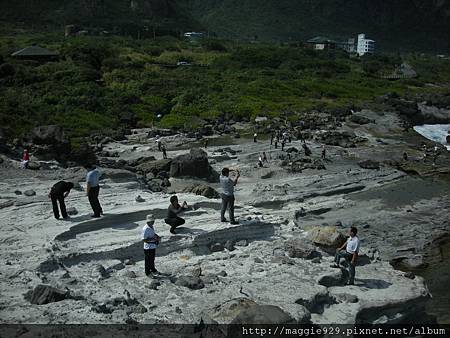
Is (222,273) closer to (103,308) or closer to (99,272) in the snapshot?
(99,272)

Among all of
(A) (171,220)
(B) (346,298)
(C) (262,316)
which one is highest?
(A) (171,220)

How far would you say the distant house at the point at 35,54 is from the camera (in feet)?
211

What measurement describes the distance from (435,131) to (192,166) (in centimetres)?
4100

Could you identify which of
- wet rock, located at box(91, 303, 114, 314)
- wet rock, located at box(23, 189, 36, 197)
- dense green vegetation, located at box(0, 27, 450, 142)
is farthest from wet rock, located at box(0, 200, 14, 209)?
dense green vegetation, located at box(0, 27, 450, 142)

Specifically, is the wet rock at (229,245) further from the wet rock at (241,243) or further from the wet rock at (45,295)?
the wet rock at (45,295)

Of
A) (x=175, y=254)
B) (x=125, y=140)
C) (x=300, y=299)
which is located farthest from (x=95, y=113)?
(x=300, y=299)

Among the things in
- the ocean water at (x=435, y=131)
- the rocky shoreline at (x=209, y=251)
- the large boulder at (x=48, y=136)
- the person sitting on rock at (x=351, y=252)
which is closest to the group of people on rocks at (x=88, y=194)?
the rocky shoreline at (x=209, y=251)

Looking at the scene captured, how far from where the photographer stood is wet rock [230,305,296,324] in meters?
10.1

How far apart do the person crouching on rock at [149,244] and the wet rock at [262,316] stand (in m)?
3.52

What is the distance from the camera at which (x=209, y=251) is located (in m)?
15.4

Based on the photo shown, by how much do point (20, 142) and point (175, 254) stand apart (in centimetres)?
1566

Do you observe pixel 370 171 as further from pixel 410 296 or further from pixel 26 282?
pixel 26 282

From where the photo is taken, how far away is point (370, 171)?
30766mm

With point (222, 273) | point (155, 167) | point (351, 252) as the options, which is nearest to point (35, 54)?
point (155, 167)
